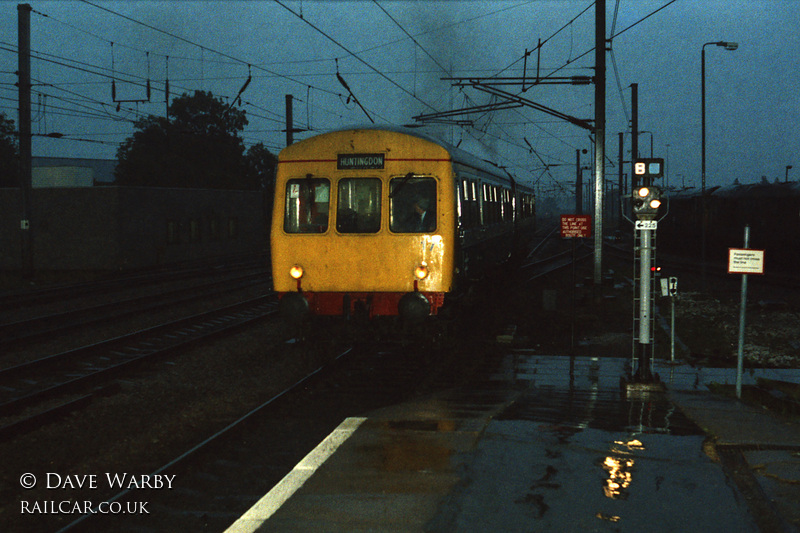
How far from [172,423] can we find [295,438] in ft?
4.89

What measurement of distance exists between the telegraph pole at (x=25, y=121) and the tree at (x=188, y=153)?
81.4 ft

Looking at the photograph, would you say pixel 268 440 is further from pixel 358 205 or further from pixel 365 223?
pixel 358 205

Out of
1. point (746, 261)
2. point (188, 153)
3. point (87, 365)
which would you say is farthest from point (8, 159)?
point (746, 261)

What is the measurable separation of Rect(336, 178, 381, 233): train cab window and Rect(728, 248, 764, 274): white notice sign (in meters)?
4.58

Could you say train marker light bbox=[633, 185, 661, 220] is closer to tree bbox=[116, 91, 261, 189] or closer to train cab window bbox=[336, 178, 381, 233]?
train cab window bbox=[336, 178, 381, 233]

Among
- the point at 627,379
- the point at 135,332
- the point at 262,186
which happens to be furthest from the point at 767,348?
the point at 262,186

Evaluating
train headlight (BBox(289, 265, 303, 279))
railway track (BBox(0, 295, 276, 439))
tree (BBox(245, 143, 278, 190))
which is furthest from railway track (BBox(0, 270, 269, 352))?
tree (BBox(245, 143, 278, 190))

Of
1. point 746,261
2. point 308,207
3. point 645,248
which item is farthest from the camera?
point 308,207

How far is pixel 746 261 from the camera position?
920 centimetres

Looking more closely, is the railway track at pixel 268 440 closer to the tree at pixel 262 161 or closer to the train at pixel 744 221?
the train at pixel 744 221

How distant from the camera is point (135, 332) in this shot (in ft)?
45.2

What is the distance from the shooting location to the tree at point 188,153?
5169 cm

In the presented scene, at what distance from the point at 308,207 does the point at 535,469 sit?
6070mm

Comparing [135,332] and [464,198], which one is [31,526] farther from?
[135,332]
